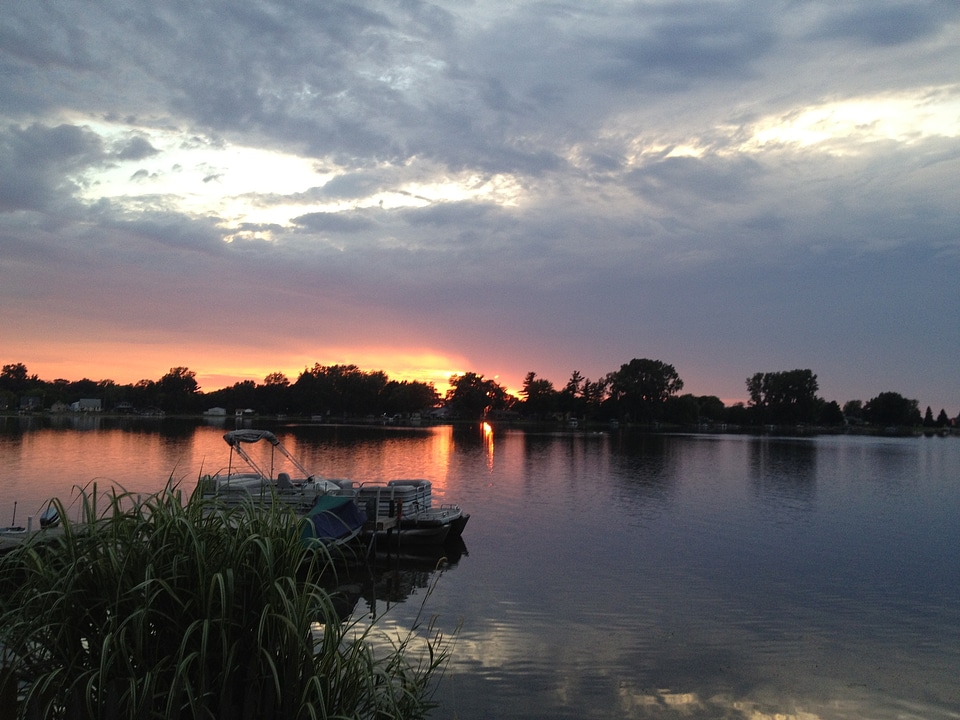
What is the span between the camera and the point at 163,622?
5.79 metres

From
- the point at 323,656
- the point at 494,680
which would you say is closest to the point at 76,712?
the point at 323,656

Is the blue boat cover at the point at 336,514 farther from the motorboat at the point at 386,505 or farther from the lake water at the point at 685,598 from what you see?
the lake water at the point at 685,598

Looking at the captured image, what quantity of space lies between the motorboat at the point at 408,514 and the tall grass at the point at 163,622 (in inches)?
735

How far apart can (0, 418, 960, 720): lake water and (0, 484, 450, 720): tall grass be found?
411 cm

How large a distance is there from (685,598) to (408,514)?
1062 cm

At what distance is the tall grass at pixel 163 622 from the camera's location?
5.41 metres

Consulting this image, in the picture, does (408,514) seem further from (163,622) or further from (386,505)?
(163,622)

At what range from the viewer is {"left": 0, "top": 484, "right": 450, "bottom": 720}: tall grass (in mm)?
5410

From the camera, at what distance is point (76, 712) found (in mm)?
5352

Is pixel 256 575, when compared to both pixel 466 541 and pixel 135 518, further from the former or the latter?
pixel 466 541

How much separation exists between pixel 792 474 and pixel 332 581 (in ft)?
166

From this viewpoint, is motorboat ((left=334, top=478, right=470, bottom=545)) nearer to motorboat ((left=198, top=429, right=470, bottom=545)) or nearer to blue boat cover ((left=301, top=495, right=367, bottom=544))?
motorboat ((left=198, top=429, right=470, bottom=545))

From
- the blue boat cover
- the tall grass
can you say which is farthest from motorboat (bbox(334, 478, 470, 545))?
the tall grass

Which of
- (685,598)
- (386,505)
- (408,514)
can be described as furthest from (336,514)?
(685,598)
